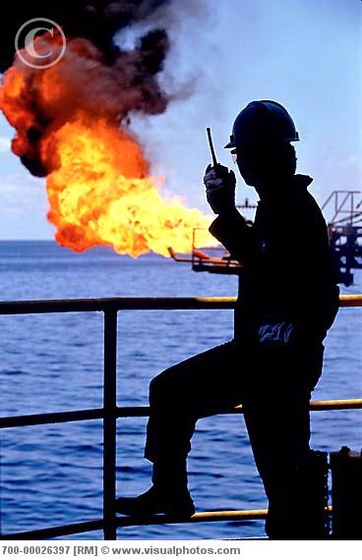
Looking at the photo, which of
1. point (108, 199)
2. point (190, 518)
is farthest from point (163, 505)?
point (108, 199)

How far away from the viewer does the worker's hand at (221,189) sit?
13.1 ft

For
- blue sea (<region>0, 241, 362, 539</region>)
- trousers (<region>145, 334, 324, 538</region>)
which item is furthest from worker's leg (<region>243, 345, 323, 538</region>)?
blue sea (<region>0, 241, 362, 539</region>)

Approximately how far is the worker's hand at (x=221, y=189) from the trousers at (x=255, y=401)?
21.0 inches

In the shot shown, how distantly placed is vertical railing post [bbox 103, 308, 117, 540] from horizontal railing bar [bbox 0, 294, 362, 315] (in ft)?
0.15

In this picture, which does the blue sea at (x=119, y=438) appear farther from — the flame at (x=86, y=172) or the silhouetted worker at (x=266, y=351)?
the silhouetted worker at (x=266, y=351)

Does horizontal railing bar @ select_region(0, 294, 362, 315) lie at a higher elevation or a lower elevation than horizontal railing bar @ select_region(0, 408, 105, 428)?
higher

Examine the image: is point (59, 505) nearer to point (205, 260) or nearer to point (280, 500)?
point (205, 260)

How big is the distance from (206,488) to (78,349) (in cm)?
2213

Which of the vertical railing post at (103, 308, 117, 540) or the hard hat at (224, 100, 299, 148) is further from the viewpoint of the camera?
the vertical railing post at (103, 308, 117, 540)

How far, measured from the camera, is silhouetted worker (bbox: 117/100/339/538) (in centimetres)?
388

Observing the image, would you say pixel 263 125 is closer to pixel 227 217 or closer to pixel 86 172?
pixel 227 217

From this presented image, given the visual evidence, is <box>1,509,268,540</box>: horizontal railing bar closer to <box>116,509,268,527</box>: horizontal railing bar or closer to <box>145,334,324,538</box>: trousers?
<box>116,509,268,527</box>: horizontal railing bar

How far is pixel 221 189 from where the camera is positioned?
401 cm
